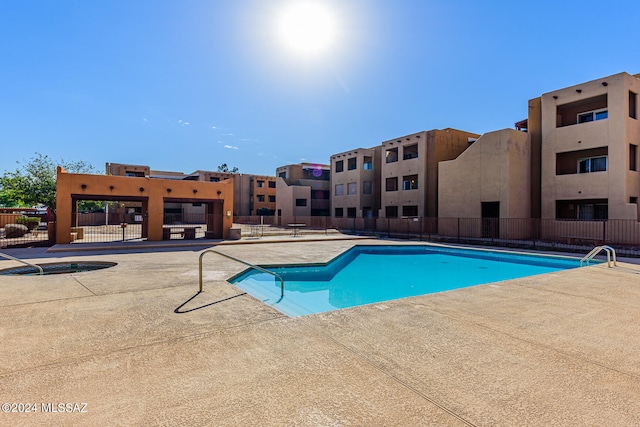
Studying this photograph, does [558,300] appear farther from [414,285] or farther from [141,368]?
[141,368]

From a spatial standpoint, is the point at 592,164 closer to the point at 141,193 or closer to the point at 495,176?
the point at 495,176

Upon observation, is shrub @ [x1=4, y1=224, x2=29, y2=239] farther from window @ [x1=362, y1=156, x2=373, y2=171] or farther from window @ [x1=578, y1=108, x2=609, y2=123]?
window @ [x1=578, y1=108, x2=609, y2=123]

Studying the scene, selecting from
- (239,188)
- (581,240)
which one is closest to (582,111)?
(581,240)

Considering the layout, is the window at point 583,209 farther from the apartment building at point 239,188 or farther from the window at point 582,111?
the apartment building at point 239,188

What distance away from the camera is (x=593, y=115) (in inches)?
895

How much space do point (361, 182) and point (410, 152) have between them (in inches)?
282

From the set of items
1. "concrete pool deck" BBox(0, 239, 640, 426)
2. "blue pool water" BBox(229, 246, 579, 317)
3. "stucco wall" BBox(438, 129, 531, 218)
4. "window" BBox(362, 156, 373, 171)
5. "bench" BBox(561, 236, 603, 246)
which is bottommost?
"blue pool water" BBox(229, 246, 579, 317)

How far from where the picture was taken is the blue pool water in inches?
390

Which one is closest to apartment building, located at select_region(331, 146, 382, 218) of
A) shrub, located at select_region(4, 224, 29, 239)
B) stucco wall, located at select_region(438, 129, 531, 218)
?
stucco wall, located at select_region(438, 129, 531, 218)

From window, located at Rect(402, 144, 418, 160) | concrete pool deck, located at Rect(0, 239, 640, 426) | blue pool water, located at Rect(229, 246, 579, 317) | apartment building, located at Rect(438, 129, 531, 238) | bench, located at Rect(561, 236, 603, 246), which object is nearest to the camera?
concrete pool deck, located at Rect(0, 239, 640, 426)

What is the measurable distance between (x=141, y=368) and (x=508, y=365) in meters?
4.22

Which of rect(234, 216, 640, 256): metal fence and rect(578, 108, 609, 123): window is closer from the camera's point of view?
rect(234, 216, 640, 256): metal fence

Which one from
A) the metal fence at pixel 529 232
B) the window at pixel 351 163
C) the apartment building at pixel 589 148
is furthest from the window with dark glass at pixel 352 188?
the apartment building at pixel 589 148

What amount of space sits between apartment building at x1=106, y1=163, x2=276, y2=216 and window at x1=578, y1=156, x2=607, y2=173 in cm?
4547
